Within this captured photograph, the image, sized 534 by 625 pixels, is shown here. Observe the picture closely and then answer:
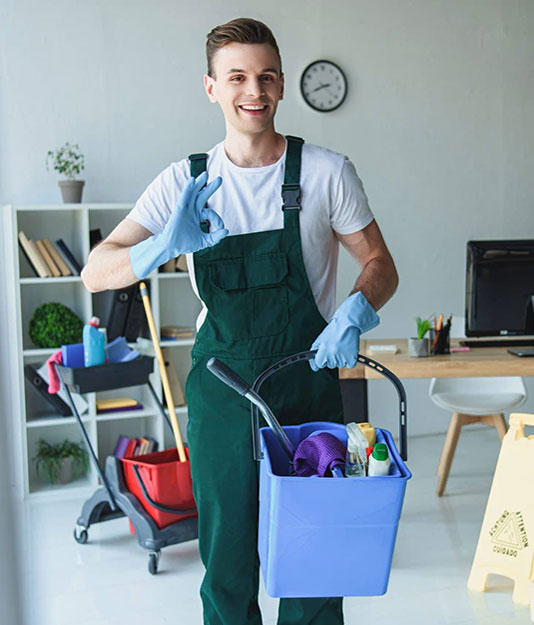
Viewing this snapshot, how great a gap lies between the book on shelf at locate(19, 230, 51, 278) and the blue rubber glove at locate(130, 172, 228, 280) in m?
2.47

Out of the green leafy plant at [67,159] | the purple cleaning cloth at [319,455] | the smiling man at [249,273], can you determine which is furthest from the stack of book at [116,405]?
the purple cleaning cloth at [319,455]

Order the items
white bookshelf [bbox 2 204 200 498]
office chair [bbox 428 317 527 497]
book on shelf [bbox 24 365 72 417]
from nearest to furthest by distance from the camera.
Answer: office chair [bbox 428 317 527 497] → white bookshelf [bbox 2 204 200 498] → book on shelf [bbox 24 365 72 417]

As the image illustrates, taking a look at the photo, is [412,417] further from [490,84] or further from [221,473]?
[221,473]

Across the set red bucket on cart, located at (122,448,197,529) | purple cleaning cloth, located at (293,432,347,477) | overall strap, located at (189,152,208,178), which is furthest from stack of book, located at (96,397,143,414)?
purple cleaning cloth, located at (293,432,347,477)

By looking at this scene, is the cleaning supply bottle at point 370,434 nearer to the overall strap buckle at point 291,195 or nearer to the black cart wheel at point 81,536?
the overall strap buckle at point 291,195

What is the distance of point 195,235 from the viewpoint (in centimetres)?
169

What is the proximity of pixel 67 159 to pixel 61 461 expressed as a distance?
1.65 metres

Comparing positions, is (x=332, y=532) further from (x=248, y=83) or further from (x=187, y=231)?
(x=248, y=83)

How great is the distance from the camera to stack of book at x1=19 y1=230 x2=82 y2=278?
4.04 meters

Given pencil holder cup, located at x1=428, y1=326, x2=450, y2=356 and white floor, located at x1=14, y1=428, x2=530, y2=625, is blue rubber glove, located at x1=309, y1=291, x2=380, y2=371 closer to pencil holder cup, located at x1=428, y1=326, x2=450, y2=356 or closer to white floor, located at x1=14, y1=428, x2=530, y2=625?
white floor, located at x1=14, y1=428, x2=530, y2=625

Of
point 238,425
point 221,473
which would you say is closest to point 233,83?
point 238,425

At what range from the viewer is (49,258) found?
13.4ft

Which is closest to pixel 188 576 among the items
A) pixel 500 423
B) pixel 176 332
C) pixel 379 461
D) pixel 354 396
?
pixel 354 396

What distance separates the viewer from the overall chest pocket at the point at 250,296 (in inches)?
70.4
